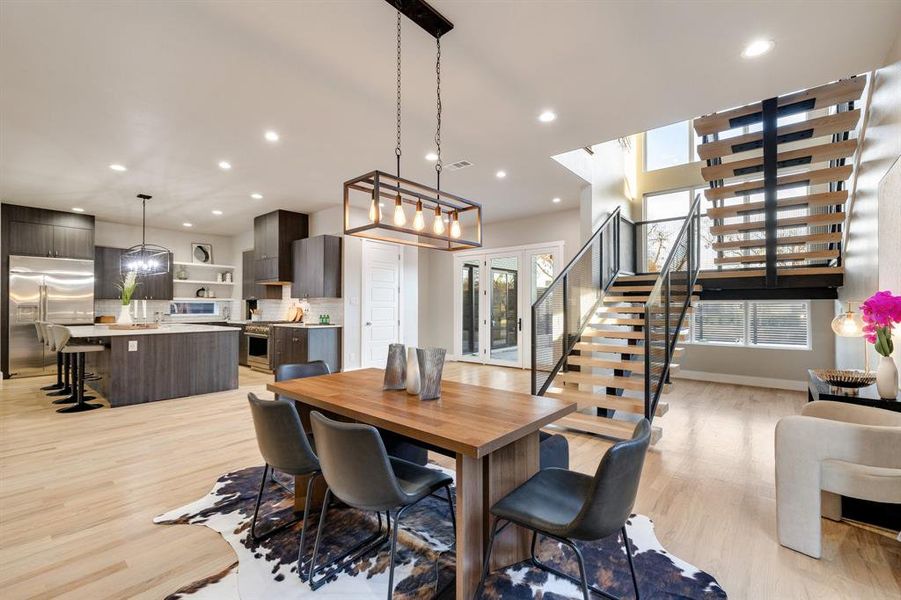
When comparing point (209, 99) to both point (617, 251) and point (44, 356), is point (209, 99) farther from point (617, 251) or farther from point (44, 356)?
point (44, 356)

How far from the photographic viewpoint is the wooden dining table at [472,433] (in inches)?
64.3

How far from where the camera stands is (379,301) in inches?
285

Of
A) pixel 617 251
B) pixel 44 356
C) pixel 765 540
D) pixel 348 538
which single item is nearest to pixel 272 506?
pixel 348 538

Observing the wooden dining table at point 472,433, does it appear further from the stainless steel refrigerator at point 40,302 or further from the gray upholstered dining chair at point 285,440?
the stainless steel refrigerator at point 40,302

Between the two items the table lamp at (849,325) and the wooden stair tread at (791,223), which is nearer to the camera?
the table lamp at (849,325)

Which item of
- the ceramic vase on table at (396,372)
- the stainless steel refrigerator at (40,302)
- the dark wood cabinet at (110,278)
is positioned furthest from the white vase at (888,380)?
the dark wood cabinet at (110,278)

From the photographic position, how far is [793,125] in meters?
4.30

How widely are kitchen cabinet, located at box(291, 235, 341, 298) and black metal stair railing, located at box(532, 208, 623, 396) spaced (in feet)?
12.1

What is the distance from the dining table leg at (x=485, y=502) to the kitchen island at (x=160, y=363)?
509cm

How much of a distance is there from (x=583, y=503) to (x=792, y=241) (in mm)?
4937

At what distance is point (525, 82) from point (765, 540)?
10.8 ft

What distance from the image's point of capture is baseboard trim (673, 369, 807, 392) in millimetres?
6105

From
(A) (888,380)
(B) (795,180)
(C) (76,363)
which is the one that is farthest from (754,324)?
(C) (76,363)

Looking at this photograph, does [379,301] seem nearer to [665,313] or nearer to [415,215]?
[665,313]
